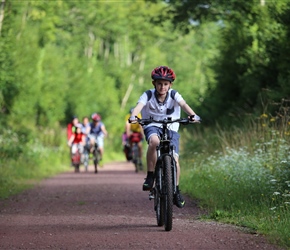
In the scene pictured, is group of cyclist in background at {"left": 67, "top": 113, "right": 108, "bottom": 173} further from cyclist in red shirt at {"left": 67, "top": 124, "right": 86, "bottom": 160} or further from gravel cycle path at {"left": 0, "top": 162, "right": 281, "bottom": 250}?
gravel cycle path at {"left": 0, "top": 162, "right": 281, "bottom": 250}

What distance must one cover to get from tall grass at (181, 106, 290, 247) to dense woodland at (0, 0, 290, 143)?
3.39 feet

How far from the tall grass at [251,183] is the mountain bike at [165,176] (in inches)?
37.6

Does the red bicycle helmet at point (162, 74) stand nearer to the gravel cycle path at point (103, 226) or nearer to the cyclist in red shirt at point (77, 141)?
the gravel cycle path at point (103, 226)

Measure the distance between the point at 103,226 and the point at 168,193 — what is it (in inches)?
42.0

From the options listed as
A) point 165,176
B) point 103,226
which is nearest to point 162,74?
point 165,176

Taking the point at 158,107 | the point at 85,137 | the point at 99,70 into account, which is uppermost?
the point at 99,70

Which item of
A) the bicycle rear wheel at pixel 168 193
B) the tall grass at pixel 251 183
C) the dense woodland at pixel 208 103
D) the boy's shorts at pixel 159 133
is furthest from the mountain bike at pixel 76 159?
the bicycle rear wheel at pixel 168 193

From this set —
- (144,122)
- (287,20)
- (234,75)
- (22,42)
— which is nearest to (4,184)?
(287,20)

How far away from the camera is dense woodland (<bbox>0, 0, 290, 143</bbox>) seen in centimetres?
2345

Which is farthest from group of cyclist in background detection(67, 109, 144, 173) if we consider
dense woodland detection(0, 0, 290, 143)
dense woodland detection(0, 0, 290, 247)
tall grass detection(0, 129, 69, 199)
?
dense woodland detection(0, 0, 290, 143)

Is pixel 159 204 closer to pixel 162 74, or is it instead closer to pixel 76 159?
pixel 162 74

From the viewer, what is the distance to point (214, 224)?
11344 mm

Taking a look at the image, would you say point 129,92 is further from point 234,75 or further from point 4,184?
point 4,184

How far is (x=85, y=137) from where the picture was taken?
2952 cm
